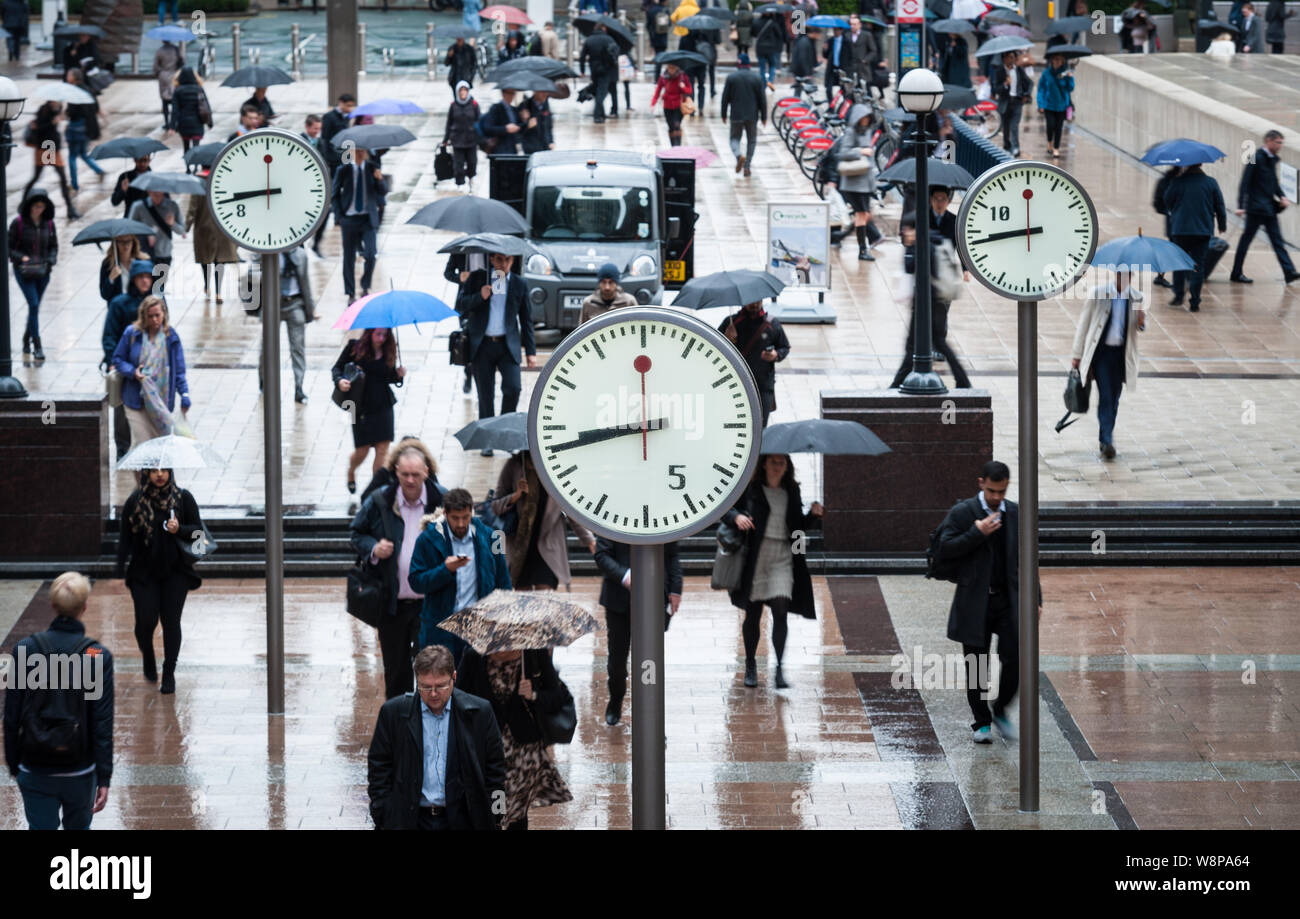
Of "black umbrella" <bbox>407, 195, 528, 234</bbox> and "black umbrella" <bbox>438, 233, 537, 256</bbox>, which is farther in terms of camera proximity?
"black umbrella" <bbox>407, 195, 528, 234</bbox>

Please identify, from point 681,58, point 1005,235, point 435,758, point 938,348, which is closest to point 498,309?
point 938,348

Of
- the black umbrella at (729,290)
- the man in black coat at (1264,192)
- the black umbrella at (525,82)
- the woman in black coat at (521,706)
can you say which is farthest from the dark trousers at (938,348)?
the black umbrella at (525,82)

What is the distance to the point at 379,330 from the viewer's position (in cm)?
1498

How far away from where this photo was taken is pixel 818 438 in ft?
40.1

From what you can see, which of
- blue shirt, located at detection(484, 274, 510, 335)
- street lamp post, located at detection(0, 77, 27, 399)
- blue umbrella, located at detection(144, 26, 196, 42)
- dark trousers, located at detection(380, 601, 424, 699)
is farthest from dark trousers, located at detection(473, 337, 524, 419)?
blue umbrella, located at detection(144, 26, 196, 42)

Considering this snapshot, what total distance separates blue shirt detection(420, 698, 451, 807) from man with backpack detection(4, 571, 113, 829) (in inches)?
67.0

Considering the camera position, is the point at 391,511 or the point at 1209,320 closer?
the point at 391,511

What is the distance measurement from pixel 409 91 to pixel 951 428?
29.8 metres

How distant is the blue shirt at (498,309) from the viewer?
16375mm

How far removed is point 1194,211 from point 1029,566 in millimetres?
12994

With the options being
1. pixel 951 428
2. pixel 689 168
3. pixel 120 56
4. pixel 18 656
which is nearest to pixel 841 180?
pixel 689 168

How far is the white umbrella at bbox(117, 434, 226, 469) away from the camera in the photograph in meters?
12.0

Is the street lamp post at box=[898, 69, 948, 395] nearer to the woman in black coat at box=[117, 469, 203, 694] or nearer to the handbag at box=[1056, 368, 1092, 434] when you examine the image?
the handbag at box=[1056, 368, 1092, 434]

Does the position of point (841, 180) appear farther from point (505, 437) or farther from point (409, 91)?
point (409, 91)
